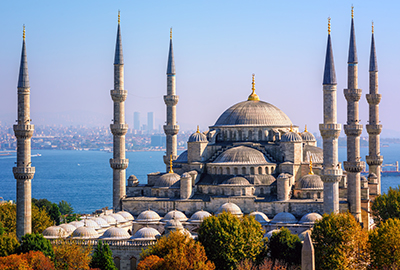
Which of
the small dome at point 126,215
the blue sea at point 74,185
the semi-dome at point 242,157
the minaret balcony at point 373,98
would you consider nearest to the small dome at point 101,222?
the small dome at point 126,215

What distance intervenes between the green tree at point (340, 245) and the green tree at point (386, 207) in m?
8.34

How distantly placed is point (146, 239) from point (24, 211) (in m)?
6.95

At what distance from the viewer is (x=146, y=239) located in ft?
117

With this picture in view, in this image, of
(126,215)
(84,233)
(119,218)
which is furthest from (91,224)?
(126,215)

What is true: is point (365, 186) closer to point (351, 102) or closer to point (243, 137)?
point (351, 102)

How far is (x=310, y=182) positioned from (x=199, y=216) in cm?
697

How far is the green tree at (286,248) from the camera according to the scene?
3191 centimetres

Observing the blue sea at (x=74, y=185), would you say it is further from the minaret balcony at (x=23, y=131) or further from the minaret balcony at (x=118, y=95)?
the minaret balcony at (x=23, y=131)

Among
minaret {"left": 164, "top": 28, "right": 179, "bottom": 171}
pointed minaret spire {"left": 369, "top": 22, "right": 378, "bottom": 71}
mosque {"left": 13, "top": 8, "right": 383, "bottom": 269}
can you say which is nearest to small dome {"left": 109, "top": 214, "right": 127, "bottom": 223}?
mosque {"left": 13, "top": 8, "right": 383, "bottom": 269}

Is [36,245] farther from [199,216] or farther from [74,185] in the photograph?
[74,185]

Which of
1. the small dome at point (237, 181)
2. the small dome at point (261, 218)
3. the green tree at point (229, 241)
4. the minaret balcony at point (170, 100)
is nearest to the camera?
the green tree at point (229, 241)

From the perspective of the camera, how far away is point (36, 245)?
32.3 metres

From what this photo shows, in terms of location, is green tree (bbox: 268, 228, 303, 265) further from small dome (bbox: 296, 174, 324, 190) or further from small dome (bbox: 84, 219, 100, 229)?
small dome (bbox: 84, 219, 100, 229)

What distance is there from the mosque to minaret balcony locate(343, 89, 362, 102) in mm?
58
